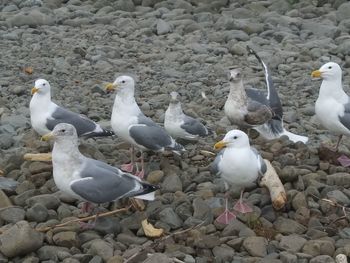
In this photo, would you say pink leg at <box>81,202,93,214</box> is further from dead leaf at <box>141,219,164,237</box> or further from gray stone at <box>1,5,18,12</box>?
gray stone at <box>1,5,18,12</box>

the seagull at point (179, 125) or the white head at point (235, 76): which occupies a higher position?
the white head at point (235, 76)

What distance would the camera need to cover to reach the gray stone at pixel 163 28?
48.4 ft

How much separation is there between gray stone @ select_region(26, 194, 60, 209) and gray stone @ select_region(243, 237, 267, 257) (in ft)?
5.77

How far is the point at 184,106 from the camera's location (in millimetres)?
10484

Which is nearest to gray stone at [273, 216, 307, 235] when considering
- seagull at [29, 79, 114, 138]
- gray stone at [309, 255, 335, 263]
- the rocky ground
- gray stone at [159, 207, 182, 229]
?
the rocky ground

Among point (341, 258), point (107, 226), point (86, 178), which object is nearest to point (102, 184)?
point (86, 178)

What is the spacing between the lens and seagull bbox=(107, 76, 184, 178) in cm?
742

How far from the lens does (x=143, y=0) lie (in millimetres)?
17031

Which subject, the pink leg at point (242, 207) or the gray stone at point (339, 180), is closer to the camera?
the pink leg at point (242, 207)

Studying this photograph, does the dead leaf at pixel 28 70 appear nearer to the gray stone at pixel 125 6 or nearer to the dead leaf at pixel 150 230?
the gray stone at pixel 125 6

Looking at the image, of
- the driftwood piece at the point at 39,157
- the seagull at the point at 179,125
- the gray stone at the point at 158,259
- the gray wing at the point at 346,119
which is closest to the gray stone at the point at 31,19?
the seagull at the point at 179,125

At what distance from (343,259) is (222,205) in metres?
1.37

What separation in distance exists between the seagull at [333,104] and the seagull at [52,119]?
2328 millimetres

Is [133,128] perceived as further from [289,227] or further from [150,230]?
[289,227]
